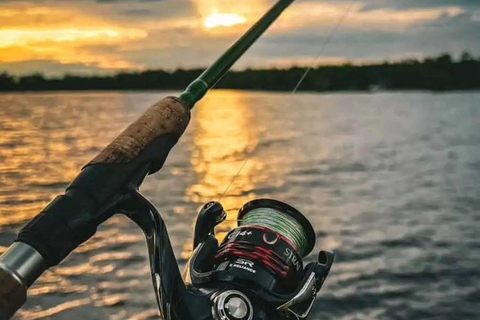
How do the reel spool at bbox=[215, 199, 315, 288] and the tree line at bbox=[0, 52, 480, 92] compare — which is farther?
the tree line at bbox=[0, 52, 480, 92]

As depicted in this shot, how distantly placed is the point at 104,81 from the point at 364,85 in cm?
1931

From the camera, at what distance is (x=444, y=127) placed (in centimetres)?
3066

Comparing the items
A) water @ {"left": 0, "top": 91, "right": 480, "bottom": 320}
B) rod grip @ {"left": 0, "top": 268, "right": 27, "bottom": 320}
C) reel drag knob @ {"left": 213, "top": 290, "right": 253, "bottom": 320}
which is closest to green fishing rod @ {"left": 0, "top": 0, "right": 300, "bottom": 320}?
rod grip @ {"left": 0, "top": 268, "right": 27, "bottom": 320}

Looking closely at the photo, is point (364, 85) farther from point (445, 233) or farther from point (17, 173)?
point (445, 233)

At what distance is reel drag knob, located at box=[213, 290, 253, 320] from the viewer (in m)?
1.92

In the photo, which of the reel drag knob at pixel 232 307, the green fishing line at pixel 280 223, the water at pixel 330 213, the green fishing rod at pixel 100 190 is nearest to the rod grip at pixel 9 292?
the green fishing rod at pixel 100 190

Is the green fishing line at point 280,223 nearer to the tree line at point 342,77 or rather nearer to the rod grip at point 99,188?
the rod grip at point 99,188

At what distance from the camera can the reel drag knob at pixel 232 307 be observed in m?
1.92

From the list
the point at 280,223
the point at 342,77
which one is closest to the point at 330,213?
the point at 280,223

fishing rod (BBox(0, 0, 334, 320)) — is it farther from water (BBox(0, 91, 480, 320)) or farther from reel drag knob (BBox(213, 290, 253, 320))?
water (BBox(0, 91, 480, 320))

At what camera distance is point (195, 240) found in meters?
2.21

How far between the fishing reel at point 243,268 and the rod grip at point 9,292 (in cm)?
34

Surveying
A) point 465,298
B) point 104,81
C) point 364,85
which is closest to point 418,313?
point 465,298

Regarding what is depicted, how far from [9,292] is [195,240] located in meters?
0.73
